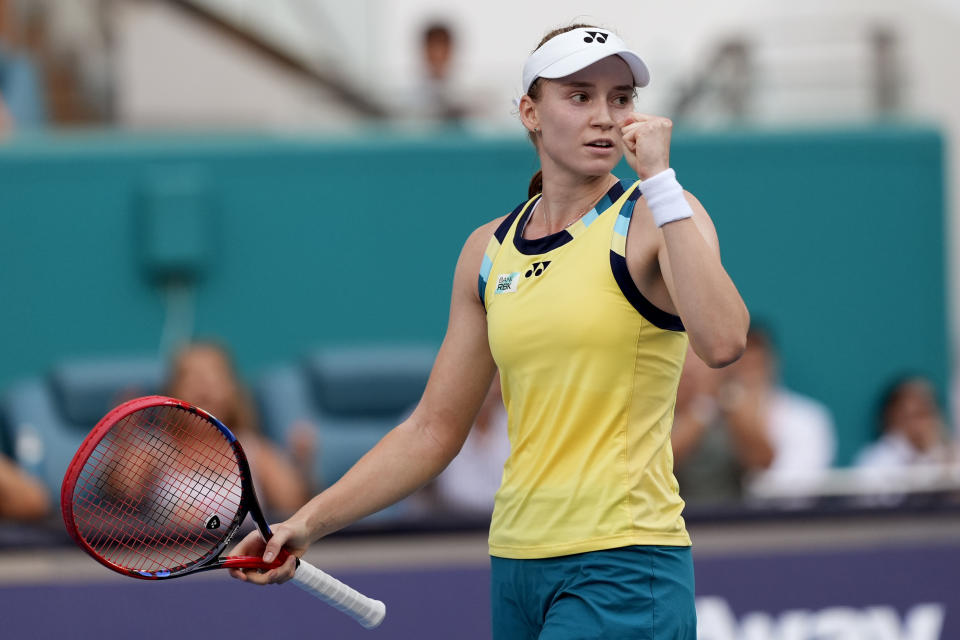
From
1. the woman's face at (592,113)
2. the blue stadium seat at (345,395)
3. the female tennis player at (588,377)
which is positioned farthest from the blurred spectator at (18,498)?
the woman's face at (592,113)

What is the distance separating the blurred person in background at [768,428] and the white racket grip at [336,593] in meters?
3.44

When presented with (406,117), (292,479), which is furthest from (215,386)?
(406,117)

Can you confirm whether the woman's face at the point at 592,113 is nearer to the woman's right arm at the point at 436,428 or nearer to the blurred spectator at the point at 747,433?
the woman's right arm at the point at 436,428

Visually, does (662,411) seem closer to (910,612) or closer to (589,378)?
(589,378)

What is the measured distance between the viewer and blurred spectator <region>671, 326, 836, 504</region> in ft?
20.1

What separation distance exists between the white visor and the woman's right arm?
44 cm

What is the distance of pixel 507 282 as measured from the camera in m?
3.04

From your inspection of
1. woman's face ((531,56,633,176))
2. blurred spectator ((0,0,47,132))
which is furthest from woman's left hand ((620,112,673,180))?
blurred spectator ((0,0,47,132))

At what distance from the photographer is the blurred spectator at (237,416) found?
6.11m

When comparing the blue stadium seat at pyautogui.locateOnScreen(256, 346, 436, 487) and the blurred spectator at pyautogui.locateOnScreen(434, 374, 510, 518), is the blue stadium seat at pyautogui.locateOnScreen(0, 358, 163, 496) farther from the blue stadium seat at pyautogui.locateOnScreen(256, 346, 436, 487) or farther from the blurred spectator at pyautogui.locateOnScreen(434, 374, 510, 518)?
the blurred spectator at pyautogui.locateOnScreen(434, 374, 510, 518)

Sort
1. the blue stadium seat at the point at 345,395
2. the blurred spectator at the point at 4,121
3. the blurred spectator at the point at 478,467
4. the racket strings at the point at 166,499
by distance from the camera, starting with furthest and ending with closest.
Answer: the blurred spectator at the point at 4,121
the blue stadium seat at the point at 345,395
the blurred spectator at the point at 478,467
the racket strings at the point at 166,499

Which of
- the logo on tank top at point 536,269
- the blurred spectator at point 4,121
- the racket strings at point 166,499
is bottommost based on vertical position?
the racket strings at point 166,499

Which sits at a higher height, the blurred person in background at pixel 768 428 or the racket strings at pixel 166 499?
the racket strings at pixel 166 499

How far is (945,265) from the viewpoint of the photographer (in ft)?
27.3
